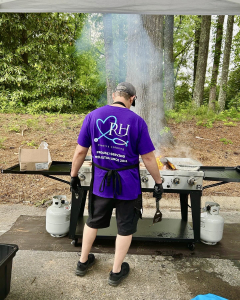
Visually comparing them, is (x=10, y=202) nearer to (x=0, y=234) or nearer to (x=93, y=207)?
(x=0, y=234)

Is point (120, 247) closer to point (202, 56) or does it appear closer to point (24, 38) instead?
point (202, 56)

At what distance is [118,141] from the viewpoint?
230 centimetres

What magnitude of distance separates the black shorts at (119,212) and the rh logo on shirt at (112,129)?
0.58 m

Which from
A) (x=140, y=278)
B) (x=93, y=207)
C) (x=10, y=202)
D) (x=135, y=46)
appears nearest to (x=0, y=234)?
(x=10, y=202)

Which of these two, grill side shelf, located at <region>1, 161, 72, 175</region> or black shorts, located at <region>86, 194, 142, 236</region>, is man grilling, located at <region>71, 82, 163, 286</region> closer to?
black shorts, located at <region>86, 194, 142, 236</region>

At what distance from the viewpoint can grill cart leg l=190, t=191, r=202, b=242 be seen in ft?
10.0

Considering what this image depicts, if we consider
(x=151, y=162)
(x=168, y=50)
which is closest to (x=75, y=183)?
(x=151, y=162)

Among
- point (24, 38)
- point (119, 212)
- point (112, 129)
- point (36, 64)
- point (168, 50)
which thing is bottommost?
point (119, 212)

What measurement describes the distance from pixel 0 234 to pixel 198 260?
2.56m

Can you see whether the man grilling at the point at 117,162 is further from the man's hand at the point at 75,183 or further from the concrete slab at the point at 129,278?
the concrete slab at the point at 129,278

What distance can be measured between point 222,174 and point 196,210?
0.55 metres

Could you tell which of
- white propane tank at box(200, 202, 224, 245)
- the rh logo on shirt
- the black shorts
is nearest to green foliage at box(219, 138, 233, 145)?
white propane tank at box(200, 202, 224, 245)

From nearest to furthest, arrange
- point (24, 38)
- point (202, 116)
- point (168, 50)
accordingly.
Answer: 1. point (202, 116)
2. point (168, 50)
3. point (24, 38)

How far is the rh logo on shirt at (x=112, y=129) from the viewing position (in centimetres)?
228
